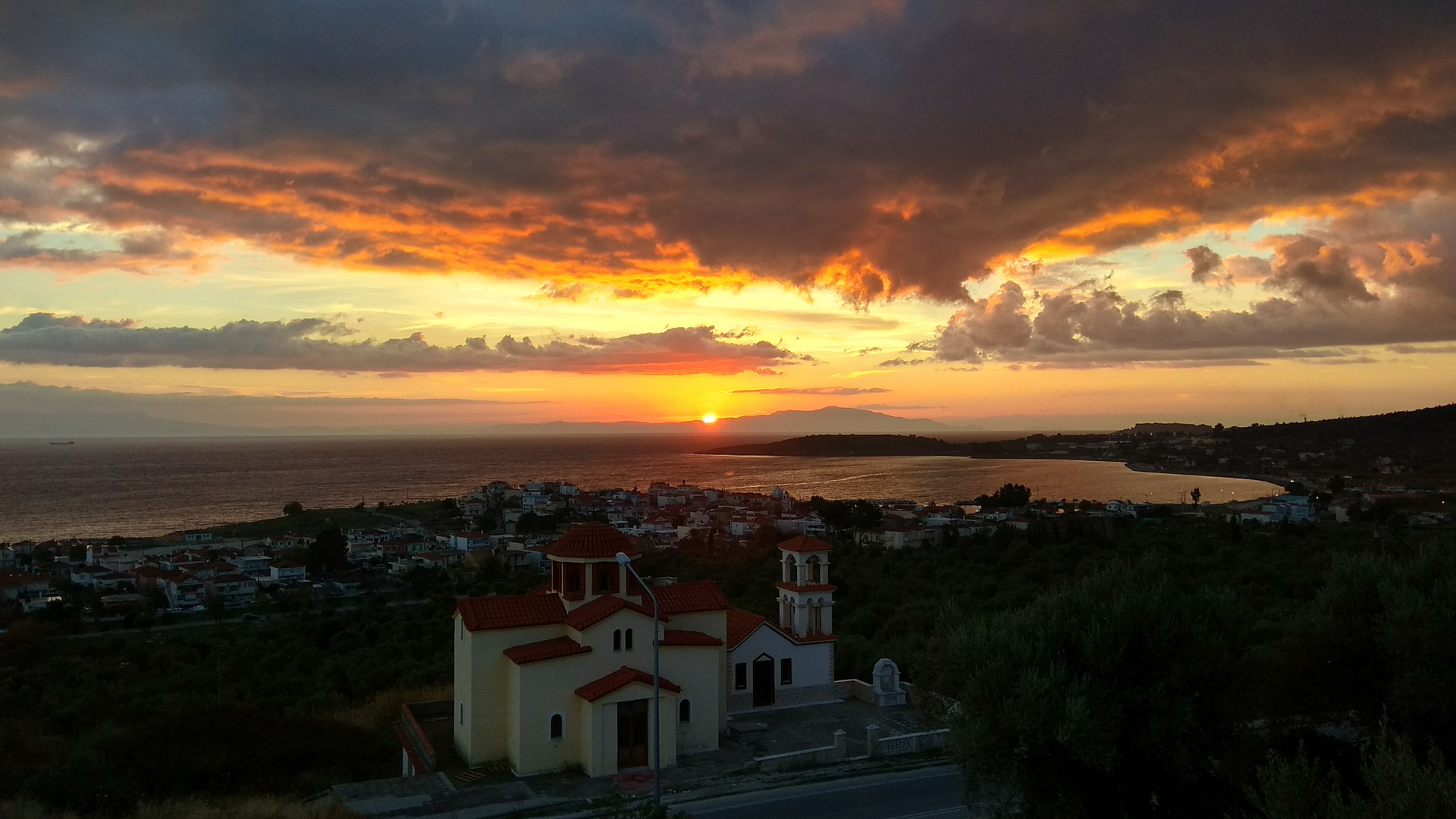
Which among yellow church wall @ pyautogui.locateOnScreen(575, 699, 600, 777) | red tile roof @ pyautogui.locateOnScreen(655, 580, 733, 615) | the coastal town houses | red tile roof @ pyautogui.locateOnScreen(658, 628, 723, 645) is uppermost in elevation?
red tile roof @ pyautogui.locateOnScreen(655, 580, 733, 615)

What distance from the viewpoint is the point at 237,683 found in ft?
92.1

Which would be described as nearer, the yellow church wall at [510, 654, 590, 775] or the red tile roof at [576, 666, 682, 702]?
the red tile roof at [576, 666, 682, 702]

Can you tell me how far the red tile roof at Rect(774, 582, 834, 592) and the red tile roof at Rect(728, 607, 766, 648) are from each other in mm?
1332

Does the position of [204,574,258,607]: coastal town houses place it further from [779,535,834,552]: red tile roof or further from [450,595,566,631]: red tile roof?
[779,535,834,552]: red tile roof

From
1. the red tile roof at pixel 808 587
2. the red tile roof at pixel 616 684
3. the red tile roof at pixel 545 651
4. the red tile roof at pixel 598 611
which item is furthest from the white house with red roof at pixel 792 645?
the red tile roof at pixel 545 651

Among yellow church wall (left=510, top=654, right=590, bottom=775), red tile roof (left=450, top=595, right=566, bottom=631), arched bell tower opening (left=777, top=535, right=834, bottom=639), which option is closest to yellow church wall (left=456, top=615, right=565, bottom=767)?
red tile roof (left=450, top=595, right=566, bottom=631)

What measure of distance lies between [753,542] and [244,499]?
91930mm

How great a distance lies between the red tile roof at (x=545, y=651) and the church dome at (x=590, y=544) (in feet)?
6.00

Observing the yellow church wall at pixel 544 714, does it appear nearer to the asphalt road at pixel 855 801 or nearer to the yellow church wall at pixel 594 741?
the yellow church wall at pixel 594 741

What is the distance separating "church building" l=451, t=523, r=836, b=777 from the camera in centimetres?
1698

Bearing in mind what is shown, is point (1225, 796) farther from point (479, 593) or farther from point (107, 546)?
point (107, 546)

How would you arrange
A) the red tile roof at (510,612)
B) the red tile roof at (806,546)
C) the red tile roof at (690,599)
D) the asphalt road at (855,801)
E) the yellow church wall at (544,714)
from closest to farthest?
the asphalt road at (855,801) → the yellow church wall at (544,714) → the red tile roof at (510,612) → the red tile roof at (690,599) → the red tile roof at (806,546)

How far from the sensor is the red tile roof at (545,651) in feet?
56.0

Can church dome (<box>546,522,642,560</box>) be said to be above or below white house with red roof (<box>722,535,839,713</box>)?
above
